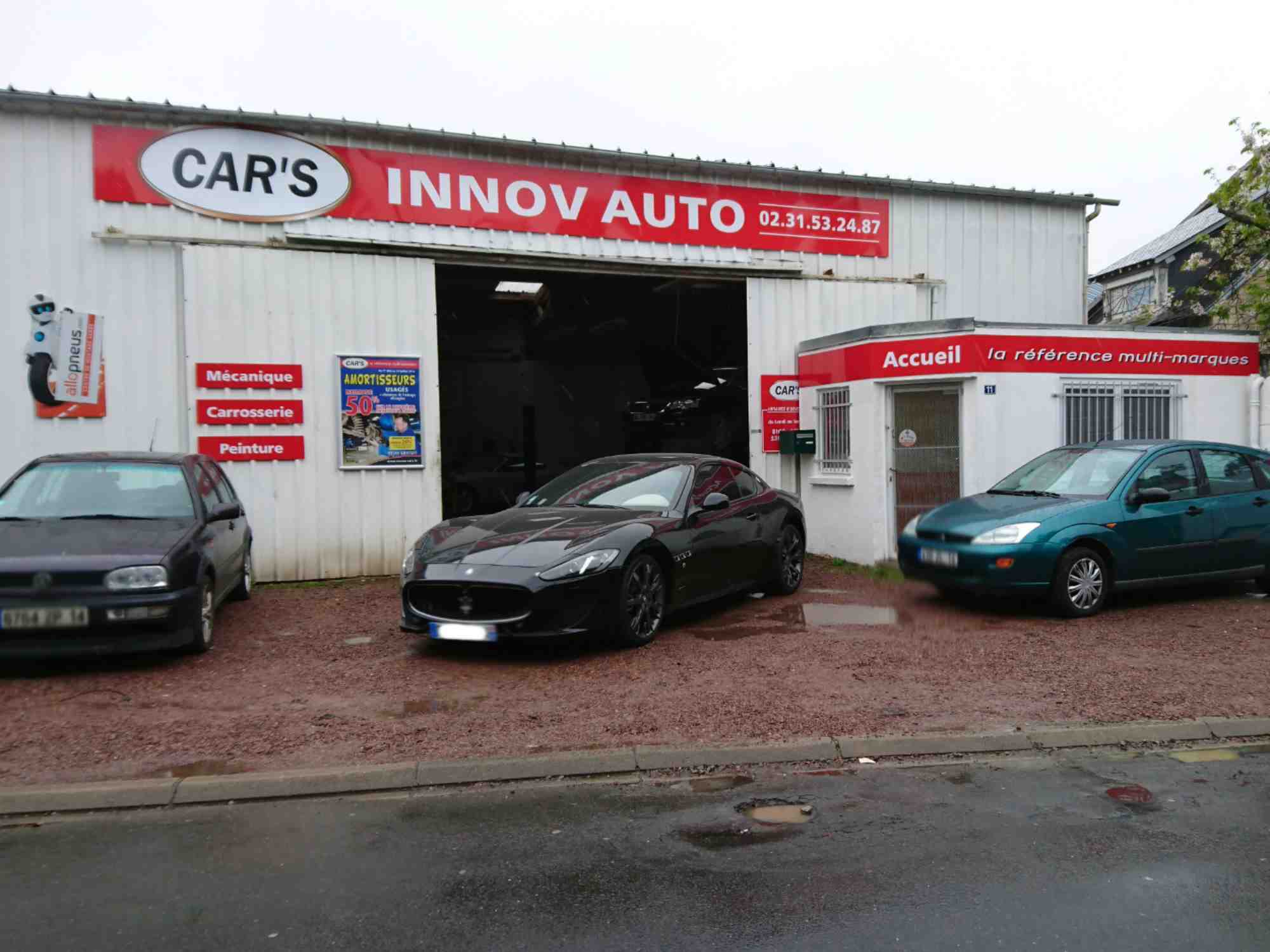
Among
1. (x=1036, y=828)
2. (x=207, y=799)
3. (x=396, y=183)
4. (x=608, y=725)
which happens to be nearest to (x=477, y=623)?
(x=608, y=725)

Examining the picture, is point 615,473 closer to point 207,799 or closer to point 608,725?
point 608,725

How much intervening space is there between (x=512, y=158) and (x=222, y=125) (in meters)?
3.45

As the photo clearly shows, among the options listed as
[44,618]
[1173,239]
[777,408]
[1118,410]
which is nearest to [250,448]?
[44,618]

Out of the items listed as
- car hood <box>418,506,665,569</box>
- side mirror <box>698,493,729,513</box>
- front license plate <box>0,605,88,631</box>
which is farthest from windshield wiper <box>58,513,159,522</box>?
side mirror <box>698,493,729,513</box>

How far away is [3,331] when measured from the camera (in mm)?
10914

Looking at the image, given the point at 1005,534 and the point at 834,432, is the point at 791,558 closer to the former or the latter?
the point at 1005,534

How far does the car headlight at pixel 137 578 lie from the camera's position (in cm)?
689

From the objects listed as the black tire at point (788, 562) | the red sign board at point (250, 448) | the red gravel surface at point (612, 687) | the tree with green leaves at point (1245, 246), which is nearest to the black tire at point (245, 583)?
the red gravel surface at point (612, 687)

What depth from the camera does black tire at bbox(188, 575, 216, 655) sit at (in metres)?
7.39

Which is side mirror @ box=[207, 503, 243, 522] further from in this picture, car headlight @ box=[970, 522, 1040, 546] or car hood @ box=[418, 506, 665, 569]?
car headlight @ box=[970, 522, 1040, 546]

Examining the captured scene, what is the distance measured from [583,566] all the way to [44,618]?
3.68 meters

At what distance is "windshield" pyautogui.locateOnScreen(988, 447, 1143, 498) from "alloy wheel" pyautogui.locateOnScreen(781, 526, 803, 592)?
205cm

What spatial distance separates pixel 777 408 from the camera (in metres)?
14.0

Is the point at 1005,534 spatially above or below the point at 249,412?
below
